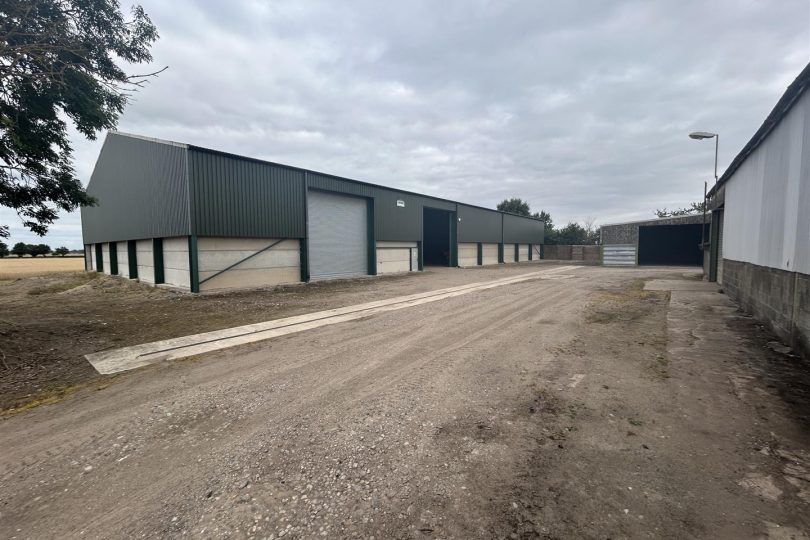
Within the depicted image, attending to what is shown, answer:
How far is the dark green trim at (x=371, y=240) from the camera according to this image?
23672mm

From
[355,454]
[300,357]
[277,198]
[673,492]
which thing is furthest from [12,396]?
[277,198]

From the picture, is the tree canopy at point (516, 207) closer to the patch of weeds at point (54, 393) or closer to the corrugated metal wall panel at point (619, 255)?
the corrugated metal wall panel at point (619, 255)

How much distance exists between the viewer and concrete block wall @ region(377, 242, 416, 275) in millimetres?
24625

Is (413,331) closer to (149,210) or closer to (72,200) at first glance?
(72,200)

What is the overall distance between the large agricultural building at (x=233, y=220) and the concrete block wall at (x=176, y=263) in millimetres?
47

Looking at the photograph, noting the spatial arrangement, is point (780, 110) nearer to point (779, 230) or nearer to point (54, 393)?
point (779, 230)

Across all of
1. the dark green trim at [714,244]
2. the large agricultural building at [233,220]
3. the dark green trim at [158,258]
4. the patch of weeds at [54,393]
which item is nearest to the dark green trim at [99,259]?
the large agricultural building at [233,220]

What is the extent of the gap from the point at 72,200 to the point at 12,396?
6459 mm

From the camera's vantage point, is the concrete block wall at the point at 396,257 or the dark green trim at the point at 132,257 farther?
the concrete block wall at the point at 396,257

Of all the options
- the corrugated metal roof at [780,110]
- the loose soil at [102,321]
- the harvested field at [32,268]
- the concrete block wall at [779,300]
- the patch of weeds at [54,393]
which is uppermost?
the corrugated metal roof at [780,110]

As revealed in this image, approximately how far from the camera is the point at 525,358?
5969 millimetres

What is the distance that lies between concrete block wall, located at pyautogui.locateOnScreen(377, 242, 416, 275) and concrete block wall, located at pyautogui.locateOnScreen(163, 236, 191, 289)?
37.9ft

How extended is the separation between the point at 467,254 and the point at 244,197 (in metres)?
22.7

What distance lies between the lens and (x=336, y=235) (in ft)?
70.7
